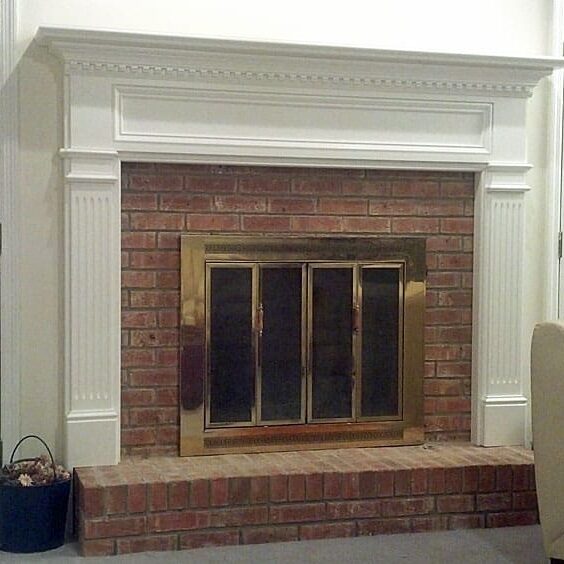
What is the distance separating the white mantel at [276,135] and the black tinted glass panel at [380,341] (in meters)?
0.33

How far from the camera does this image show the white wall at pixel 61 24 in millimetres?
3477

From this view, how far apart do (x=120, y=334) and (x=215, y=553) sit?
84 centimetres

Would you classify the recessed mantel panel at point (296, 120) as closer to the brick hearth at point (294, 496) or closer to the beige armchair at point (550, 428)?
the beige armchair at point (550, 428)

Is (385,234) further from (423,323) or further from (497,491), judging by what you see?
(497,491)

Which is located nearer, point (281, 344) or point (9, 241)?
point (9, 241)

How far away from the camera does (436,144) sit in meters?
3.80

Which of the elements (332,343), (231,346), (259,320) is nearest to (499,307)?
(332,343)

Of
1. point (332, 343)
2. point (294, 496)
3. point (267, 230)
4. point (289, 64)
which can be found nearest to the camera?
point (294, 496)

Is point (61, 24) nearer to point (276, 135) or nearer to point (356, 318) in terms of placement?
point (276, 135)

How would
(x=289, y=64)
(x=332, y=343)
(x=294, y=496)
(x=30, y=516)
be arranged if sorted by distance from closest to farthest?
(x=30, y=516) < (x=294, y=496) < (x=289, y=64) < (x=332, y=343)

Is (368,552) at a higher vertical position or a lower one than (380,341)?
lower

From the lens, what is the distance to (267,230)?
12.2 feet

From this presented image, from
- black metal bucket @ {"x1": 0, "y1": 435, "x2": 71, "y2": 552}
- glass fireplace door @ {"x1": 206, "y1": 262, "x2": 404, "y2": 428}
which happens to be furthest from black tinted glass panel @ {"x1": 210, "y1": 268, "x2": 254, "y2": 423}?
black metal bucket @ {"x1": 0, "y1": 435, "x2": 71, "y2": 552}

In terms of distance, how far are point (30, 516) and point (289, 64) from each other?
1783 mm
